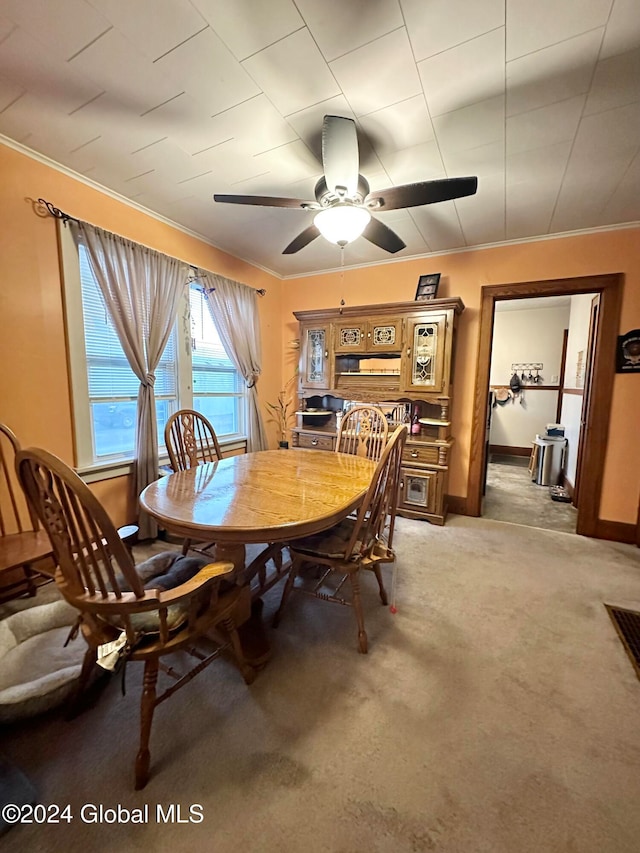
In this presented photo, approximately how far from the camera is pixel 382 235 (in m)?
2.18

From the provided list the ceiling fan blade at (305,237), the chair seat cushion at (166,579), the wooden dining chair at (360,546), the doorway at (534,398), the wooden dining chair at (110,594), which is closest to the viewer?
the wooden dining chair at (110,594)

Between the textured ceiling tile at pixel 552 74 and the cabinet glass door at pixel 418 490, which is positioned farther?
the cabinet glass door at pixel 418 490

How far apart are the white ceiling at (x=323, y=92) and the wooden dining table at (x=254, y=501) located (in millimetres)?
1799

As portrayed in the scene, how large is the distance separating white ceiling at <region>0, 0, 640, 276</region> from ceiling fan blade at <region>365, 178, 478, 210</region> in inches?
13.9

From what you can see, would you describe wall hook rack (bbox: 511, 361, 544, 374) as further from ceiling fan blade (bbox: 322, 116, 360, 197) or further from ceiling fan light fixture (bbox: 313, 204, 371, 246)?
ceiling fan blade (bbox: 322, 116, 360, 197)

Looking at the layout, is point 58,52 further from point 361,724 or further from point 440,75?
point 361,724

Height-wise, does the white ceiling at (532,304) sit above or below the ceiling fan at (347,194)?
above

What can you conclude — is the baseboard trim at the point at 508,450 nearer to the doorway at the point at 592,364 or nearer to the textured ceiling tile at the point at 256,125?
the doorway at the point at 592,364

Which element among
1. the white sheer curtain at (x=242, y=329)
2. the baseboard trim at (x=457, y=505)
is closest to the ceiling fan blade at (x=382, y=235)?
the white sheer curtain at (x=242, y=329)

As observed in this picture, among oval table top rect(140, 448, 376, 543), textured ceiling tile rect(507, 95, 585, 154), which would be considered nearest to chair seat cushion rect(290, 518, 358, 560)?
oval table top rect(140, 448, 376, 543)

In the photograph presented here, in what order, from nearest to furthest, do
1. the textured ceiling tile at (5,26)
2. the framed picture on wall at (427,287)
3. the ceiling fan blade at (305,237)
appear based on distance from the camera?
the textured ceiling tile at (5,26), the ceiling fan blade at (305,237), the framed picture on wall at (427,287)

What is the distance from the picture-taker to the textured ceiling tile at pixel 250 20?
1169 millimetres

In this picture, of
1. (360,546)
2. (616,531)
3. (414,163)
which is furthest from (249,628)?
(616,531)

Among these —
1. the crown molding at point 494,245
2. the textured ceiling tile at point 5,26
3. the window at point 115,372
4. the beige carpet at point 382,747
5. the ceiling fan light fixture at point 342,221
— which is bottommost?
the beige carpet at point 382,747
